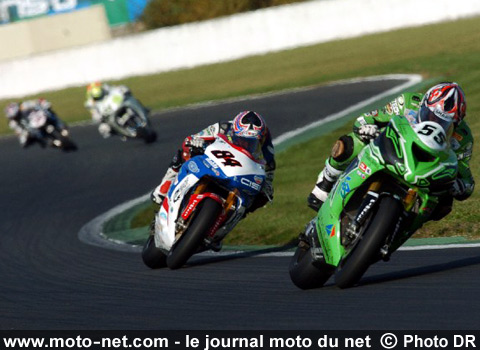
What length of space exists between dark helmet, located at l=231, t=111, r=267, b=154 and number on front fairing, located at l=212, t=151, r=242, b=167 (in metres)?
0.16

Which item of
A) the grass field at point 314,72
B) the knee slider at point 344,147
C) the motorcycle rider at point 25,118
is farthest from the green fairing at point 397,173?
the motorcycle rider at point 25,118

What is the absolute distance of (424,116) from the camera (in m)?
6.86

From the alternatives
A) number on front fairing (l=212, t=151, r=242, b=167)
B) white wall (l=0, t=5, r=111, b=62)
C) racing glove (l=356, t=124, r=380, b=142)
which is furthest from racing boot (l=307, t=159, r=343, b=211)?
white wall (l=0, t=5, r=111, b=62)

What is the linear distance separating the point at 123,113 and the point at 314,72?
11069 millimetres

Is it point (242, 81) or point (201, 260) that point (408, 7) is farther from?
point (201, 260)

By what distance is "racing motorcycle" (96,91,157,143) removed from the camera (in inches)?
837

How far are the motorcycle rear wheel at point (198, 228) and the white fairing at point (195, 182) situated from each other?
19cm

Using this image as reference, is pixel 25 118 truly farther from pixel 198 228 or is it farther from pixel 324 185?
pixel 198 228

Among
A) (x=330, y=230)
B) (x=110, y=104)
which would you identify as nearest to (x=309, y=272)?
(x=330, y=230)

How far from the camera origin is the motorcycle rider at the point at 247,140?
29.7ft

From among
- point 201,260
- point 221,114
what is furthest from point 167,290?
A: point 221,114

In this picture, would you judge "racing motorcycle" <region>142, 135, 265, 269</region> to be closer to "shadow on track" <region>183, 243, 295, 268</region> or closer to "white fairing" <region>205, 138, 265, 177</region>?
"white fairing" <region>205, 138, 265, 177</region>

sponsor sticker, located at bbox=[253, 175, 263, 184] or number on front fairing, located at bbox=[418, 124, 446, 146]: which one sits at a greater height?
number on front fairing, located at bbox=[418, 124, 446, 146]

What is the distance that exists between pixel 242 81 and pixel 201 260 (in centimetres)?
2267
